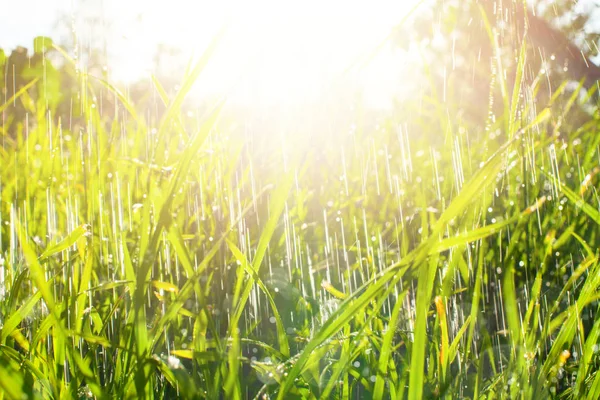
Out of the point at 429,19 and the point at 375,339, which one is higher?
the point at 429,19

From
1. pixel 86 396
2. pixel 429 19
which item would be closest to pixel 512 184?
pixel 86 396

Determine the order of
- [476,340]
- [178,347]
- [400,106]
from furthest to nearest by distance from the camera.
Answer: [400,106], [476,340], [178,347]

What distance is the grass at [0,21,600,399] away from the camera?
21.5 inches

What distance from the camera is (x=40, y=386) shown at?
63cm

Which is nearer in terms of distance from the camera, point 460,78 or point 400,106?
point 400,106

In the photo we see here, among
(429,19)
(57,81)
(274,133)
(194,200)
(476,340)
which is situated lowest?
(476,340)

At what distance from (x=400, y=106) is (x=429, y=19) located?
37 centimetres

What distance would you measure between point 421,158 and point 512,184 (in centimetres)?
61

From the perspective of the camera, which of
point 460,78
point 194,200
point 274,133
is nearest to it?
point 194,200

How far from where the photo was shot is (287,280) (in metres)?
1.06

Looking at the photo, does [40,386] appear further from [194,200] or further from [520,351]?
[194,200]

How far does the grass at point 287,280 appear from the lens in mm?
546

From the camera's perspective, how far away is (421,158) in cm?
192

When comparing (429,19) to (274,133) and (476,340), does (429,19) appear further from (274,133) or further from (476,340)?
(476,340)
